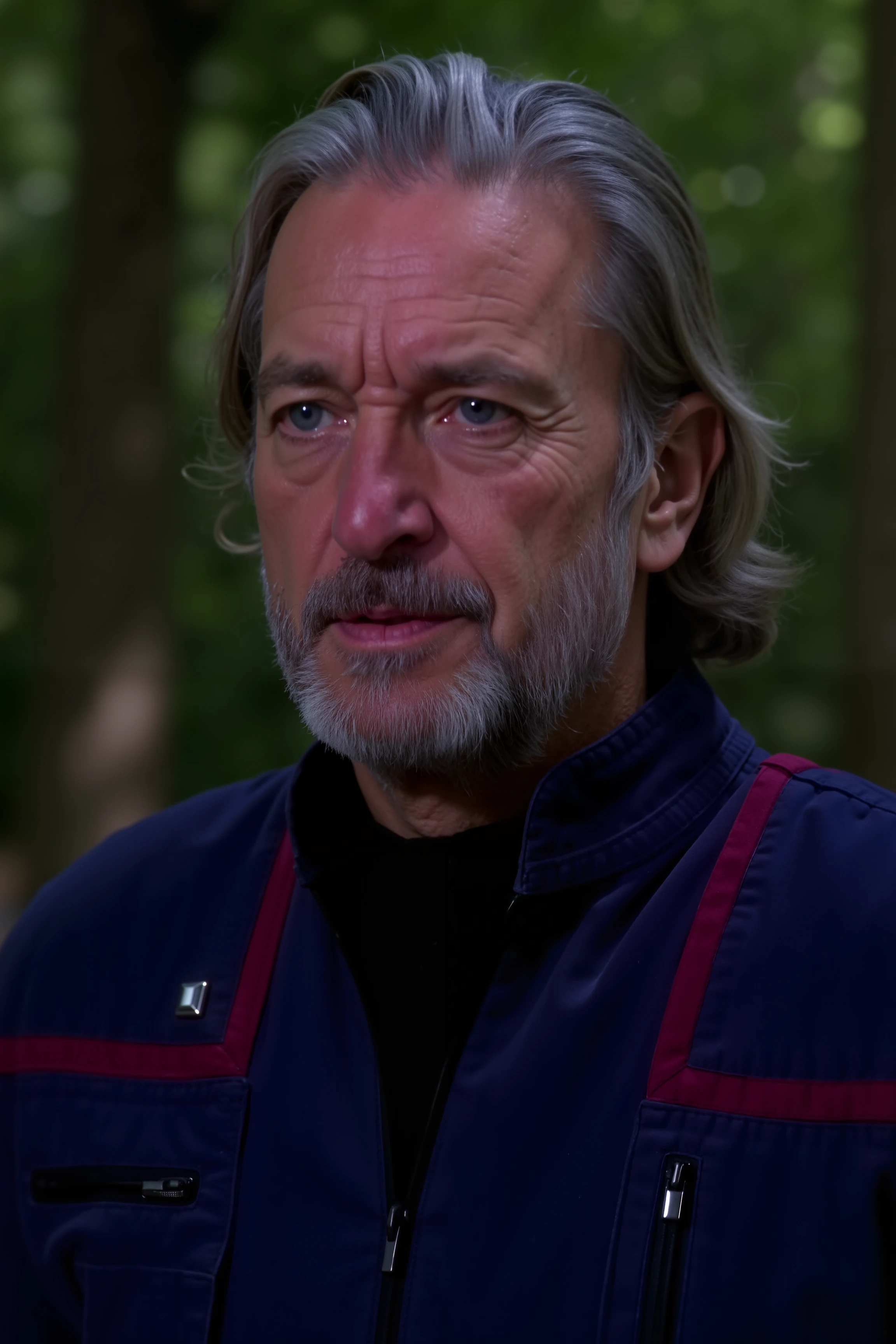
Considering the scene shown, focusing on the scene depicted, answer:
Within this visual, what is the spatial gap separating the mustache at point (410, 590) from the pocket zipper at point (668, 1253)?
0.76 metres

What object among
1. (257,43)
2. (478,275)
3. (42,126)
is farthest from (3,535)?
(478,275)

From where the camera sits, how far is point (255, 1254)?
202 cm

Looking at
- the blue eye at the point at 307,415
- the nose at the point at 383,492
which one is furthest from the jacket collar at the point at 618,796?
the blue eye at the point at 307,415

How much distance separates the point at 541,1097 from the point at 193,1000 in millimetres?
558

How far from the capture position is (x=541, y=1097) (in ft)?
6.34

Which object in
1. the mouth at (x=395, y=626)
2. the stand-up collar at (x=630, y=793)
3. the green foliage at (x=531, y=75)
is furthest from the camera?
the green foliage at (x=531, y=75)

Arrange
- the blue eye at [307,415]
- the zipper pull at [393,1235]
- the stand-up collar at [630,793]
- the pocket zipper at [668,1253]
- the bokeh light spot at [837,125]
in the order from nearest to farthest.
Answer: the pocket zipper at [668,1253]
the zipper pull at [393,1235]
the stand-up collar at [630,793]
the blue eye at [307,415]
the bokeh light spot at [837,125]

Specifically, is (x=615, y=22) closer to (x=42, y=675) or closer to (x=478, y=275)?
(x=42, y=675)

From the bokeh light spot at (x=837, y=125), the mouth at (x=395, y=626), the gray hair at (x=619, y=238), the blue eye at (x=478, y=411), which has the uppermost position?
the bokeh light spot at (x=837, y=125)

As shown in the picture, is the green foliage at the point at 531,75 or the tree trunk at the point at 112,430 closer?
the tree trunk at the point at 112,430

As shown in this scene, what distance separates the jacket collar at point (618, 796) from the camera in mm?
2043

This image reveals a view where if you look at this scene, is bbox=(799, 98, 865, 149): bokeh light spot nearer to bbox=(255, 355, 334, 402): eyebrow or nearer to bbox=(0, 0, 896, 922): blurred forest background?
bbox=(0, 0, 896, 922): blurred forest background

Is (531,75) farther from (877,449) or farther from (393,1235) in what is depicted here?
(393,1235)

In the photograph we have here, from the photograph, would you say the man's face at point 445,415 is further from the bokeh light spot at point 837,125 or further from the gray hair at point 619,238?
the bokeh light spot at point 837,125
